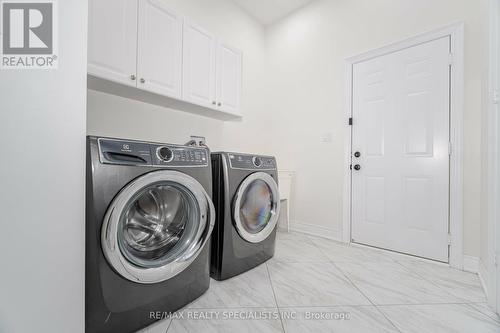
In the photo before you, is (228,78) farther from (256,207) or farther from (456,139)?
(456,139)

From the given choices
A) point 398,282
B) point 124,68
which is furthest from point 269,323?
point 124,68

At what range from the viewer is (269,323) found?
108 cm

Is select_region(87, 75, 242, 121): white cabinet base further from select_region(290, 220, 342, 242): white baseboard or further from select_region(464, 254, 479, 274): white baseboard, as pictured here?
select_region(464, 254, 479, 274): white baseboard

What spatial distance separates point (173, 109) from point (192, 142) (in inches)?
14.8

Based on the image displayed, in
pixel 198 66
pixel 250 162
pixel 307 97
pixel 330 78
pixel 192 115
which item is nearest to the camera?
pixel 250 162

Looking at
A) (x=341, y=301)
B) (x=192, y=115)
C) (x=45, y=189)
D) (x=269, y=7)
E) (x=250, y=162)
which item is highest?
(x=269, y=7)

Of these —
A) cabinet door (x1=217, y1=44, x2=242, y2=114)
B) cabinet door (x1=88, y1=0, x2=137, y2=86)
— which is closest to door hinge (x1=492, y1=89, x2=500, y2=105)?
cabinet door (x1=217, y1=44, x2=242, y2=114)

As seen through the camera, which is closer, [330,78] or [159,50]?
[159,50]

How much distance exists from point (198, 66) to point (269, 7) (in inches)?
64.4

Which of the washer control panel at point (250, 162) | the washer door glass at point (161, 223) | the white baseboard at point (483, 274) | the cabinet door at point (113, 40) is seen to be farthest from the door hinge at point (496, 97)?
the cabinet door at point (113, 40)

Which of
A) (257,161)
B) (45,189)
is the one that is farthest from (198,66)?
(45,189)

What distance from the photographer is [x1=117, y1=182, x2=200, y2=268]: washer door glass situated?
3.65ft

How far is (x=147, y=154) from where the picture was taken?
40.3 inches

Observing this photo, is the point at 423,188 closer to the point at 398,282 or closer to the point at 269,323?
the point at 398,282
